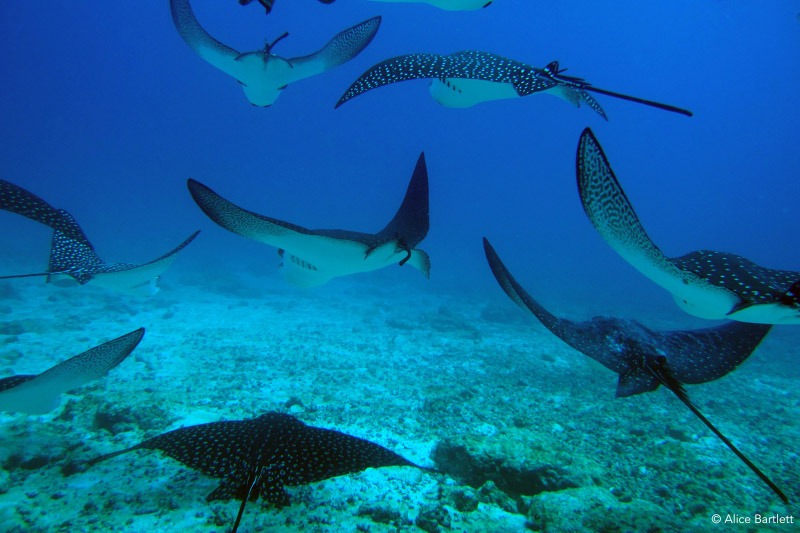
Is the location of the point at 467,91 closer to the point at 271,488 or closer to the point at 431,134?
the point at 271,488

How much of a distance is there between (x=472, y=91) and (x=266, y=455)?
406cm

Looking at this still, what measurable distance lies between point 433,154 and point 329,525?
271 ft

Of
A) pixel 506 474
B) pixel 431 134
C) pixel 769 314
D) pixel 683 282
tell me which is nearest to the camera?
pixel 683 282

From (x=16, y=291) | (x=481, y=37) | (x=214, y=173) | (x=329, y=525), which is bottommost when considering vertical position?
(x=16, y=291)

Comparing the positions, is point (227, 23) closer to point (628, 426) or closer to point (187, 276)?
point (187, 276)

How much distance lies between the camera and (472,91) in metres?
3.74

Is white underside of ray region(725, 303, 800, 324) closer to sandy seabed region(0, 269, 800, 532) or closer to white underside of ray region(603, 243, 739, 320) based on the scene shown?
white underside of ray region(603, 243, 739, 320)

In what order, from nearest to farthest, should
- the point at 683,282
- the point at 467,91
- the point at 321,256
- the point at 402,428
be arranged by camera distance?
the point at 683,282 < the point at 321,256 < the point at 467,91 < the point at 402,428

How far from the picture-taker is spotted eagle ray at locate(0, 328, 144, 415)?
2.58m

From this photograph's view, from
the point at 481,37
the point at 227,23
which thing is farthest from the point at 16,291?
the point at 481,37

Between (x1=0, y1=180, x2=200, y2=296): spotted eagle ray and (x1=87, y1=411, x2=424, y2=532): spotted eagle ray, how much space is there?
1.86 meters

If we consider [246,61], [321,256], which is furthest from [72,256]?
[321,256]

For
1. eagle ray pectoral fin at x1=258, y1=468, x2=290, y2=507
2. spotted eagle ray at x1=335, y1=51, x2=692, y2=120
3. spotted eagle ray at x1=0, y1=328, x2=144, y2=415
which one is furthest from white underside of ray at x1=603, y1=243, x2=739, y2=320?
spotted eagle ray at x1=0, y1=328, x2=144, y2=415

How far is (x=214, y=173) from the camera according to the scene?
7425 centimetres
